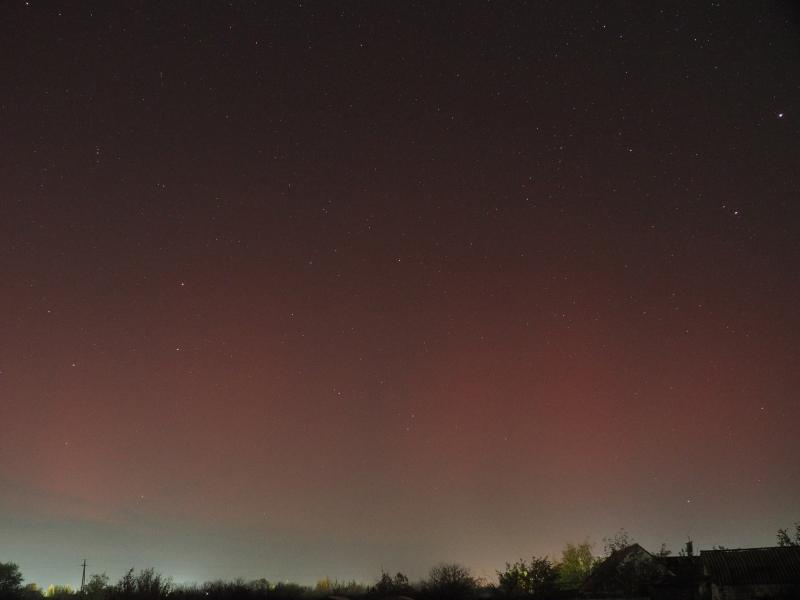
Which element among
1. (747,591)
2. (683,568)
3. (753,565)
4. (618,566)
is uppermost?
(618,566)

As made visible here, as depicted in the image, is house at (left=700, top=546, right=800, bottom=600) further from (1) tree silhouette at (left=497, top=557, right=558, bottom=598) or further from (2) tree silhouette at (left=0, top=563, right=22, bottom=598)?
(2) tree silhouette at (left=0, top=563, right=22, bottom=598)

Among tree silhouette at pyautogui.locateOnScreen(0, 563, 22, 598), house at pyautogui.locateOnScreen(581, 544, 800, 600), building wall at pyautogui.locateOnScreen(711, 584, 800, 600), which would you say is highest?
tree silhouette at pyautogui.locateOnScreen(0, 563, 22, 598)

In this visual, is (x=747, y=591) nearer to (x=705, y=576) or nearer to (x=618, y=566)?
(x=705, y=576)

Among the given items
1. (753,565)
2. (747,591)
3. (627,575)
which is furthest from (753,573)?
(627,575)

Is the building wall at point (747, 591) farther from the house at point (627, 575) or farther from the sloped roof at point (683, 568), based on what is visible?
the house at point (627, 575)

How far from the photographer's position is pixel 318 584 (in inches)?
3482

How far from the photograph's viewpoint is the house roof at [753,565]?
184 feet

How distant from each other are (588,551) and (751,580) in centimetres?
3158

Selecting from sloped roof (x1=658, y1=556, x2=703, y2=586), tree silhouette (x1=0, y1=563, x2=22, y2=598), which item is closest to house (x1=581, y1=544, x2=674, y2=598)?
sloped roof (x1=658, y1=556, x2=703, y2=586)

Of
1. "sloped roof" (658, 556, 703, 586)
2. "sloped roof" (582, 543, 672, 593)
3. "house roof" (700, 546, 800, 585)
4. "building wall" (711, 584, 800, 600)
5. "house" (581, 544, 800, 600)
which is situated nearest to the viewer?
"building wall" (711, 584, 800, 600)

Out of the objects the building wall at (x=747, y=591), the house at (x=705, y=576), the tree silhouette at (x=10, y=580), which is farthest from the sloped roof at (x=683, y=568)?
the tree silhouette at (x=10, y=580)

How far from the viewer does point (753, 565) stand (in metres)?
57.8

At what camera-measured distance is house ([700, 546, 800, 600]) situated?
55156 mm

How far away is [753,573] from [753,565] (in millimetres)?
1059
